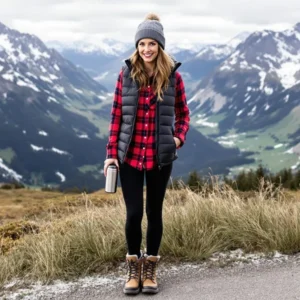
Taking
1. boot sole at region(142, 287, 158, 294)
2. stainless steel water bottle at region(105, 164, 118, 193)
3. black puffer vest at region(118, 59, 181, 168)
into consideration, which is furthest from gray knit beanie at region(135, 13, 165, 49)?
boot sole at region(142, 287, 158, 294)

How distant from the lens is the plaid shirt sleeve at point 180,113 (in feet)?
17.1

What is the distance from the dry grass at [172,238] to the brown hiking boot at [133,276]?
68cm

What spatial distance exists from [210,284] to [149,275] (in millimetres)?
765

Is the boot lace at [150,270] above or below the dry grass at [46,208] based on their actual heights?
below

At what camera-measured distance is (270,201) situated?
784 centimetres

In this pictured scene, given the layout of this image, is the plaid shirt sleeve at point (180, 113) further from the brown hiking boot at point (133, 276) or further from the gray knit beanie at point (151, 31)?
the brown hiking boot at point (133, 276)

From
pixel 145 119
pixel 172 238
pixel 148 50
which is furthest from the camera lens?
pixel 172 238

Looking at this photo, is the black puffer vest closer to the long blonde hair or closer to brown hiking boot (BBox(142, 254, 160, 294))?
the long blonde hair

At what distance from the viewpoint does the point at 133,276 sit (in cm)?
538

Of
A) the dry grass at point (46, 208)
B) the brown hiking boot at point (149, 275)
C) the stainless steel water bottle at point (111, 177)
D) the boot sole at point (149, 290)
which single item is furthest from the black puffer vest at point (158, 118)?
the dry grass at point (46, 208)

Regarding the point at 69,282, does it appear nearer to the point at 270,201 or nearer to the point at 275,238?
the point at 275,238

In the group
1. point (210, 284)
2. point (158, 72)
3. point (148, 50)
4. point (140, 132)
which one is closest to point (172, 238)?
point (210, 284)

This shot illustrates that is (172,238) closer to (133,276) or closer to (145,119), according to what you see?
(133,276)

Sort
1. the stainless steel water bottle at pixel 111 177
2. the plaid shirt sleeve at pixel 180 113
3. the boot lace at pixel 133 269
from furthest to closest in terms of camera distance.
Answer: the boot lace at pixel 133 269 → the plaid shirt sleeve at pixel 180 113 → the stainless steel water bottle at pixel 111 177
